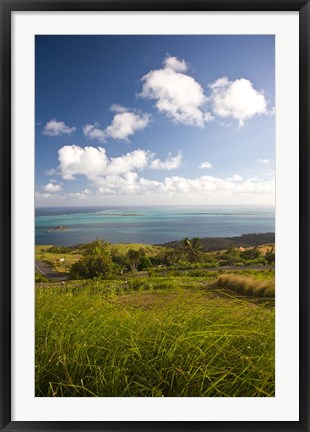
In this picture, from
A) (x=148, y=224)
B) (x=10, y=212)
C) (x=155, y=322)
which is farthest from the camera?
(x=148, y=224)

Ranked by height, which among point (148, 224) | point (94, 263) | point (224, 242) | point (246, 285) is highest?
point (148, 224)

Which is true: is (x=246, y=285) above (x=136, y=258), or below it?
below

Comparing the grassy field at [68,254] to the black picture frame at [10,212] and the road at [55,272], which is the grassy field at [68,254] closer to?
the road at [55,272]

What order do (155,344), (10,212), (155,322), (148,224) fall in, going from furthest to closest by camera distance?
(148,224) → (155,322) → (155,344) → (10,212)

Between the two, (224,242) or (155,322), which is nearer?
(155,322)

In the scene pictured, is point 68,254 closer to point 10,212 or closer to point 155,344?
point 10,212

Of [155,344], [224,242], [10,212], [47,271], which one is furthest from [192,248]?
[10,212]

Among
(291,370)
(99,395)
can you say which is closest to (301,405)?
(291,370)
